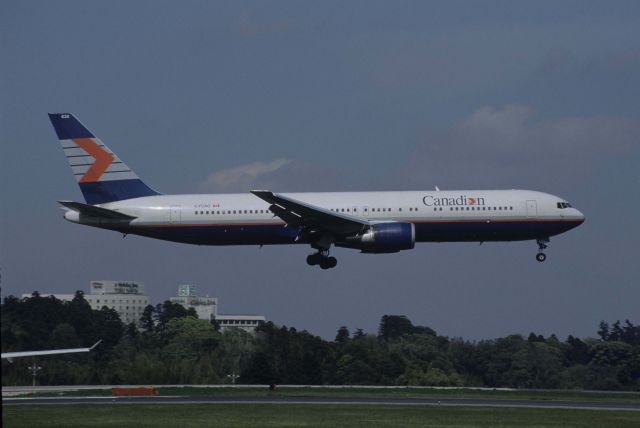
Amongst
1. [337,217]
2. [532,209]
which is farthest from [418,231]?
[532,209]

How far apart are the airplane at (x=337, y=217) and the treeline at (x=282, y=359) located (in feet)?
23.4

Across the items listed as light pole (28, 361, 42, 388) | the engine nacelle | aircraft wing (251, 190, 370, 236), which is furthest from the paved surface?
aircraft wing (251, 190, 370, 236)

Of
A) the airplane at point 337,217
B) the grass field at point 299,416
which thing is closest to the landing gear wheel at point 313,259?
the airplane at point 337,217

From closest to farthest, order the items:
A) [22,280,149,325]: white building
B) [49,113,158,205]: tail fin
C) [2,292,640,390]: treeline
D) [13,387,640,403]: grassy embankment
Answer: [13,387,640,403]: grassy embankment
[49,113,158,205]: tail fin
[2,292,640,390]: treeline
[22,280,149,325]: white building

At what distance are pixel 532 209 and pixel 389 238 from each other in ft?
25.4

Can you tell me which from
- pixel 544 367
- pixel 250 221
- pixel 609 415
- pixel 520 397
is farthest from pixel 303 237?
pixel 544 367

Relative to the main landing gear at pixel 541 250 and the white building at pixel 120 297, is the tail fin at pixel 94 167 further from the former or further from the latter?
the white building at pixel 120 297

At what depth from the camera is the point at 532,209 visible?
177 ft

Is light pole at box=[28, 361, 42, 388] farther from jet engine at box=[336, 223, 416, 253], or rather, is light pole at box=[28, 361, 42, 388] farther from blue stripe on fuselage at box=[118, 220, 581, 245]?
jet engine at box=[336, 223, 416, 253]

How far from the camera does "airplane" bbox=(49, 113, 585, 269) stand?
174 ft

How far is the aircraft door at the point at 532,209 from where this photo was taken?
53.8 metres

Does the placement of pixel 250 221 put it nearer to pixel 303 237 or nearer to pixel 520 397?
pixel 303 237

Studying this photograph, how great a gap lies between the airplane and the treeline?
23.4 feet

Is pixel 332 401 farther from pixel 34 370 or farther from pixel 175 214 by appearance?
pixel 34 370
